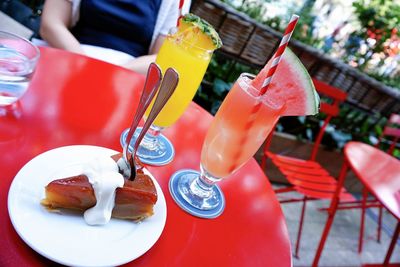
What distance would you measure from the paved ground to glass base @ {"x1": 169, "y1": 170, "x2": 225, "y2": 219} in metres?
1.70

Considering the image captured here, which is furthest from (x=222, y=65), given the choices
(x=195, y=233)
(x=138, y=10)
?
(x=195, y=233)

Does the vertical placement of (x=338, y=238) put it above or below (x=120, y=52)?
below

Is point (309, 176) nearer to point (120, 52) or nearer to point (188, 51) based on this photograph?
point (120, 52)

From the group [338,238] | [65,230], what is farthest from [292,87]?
[338,238]

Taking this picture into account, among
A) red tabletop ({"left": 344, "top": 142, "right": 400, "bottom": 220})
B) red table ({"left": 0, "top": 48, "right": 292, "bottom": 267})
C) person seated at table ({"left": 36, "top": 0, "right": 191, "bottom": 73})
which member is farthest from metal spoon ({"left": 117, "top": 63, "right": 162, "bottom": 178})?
red tabletop ({"left": 344, "top": 142, "right": 400, "bottom": 220})

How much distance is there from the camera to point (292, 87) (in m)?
0.69

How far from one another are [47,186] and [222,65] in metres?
2.60

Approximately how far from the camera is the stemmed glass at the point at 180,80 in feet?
2.70

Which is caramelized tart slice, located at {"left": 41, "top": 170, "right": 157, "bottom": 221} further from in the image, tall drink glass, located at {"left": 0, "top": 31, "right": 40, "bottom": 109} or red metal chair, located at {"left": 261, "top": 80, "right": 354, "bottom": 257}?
red metal chair, located at {"left": 261, "top": 80, "right": 354, "bottom": 257}

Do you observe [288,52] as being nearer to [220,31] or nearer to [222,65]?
[220,31]

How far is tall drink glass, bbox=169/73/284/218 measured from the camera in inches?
27.8

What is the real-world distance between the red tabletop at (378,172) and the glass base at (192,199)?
100 centimetres

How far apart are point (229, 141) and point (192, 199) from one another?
0.56 ft

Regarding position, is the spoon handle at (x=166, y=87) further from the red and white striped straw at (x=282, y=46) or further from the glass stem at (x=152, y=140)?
the glass stem at (x=152, y=140)
